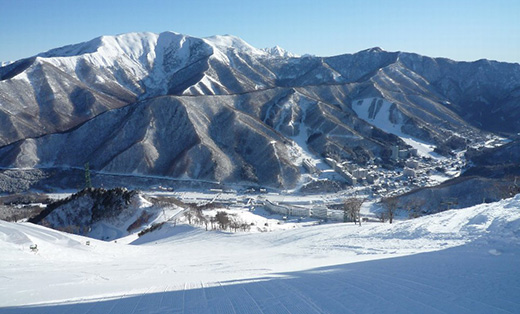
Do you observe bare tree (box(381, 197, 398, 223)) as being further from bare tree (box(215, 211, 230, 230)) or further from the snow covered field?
bare tree (box(215, 211, 230, 230))

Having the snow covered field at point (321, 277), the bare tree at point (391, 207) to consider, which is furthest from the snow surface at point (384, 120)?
the snow covered field at point (321, 277)

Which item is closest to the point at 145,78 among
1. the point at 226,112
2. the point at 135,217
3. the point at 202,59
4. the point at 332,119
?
the point at 202,59

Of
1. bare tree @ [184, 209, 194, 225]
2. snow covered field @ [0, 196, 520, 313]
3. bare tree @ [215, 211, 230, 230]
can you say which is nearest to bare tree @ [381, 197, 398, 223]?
snow covered field @ [0, 196, 520, 313]

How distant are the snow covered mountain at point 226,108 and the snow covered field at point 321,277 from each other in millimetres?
41566

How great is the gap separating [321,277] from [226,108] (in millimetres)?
65528

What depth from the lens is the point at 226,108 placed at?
7356 cm

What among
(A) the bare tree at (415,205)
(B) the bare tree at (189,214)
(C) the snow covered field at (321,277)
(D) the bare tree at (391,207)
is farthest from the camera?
(A) the bare tree at (415,205)

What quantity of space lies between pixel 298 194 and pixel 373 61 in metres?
110

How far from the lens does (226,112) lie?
7262 centimetres

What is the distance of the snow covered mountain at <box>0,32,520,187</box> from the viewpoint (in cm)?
6288

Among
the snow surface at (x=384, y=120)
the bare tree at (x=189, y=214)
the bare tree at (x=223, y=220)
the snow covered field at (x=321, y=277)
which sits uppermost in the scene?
the snow surface at (x=384, y=120)

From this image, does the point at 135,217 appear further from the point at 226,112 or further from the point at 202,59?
the point at 202,59

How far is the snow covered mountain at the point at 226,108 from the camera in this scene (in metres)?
62.9

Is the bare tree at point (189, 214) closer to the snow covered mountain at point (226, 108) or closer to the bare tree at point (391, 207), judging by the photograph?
the bare tree at point (391, 207)
